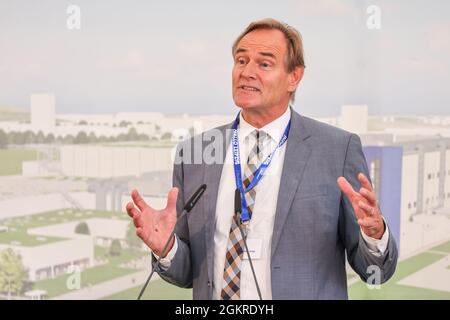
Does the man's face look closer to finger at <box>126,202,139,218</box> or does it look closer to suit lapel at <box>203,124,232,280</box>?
suit lapel at <box>203,124,232,280</box>

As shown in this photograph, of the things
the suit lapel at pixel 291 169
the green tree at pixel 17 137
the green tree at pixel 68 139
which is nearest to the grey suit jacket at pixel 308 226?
the suit lapel at pixel 291 169

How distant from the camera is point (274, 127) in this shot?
5.91 ft

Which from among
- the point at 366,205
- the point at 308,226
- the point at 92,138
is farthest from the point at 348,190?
Result: the point at 92,138

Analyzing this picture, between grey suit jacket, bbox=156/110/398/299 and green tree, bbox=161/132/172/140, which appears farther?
green tree, bbox=161/132/172/140

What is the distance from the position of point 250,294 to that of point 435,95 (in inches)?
77.6

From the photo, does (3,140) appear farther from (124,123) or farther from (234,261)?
(234,261)

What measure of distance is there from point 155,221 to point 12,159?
1995 millimetres

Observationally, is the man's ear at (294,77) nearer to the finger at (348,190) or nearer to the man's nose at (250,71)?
the man's nose at (250,71)

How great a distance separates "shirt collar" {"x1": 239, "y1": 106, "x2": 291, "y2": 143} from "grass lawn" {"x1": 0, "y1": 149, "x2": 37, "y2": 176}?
1.89m

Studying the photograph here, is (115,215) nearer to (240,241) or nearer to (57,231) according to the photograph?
(57,231)

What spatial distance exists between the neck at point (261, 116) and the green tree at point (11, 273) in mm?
2026

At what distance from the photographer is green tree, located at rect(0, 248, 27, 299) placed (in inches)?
124

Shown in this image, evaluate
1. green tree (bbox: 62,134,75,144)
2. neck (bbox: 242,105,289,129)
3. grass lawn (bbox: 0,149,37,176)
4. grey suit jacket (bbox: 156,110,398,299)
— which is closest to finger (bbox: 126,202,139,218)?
grey suit jacket (bbox: 156,110,398,299)

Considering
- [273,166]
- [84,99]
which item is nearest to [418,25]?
[273,166]
